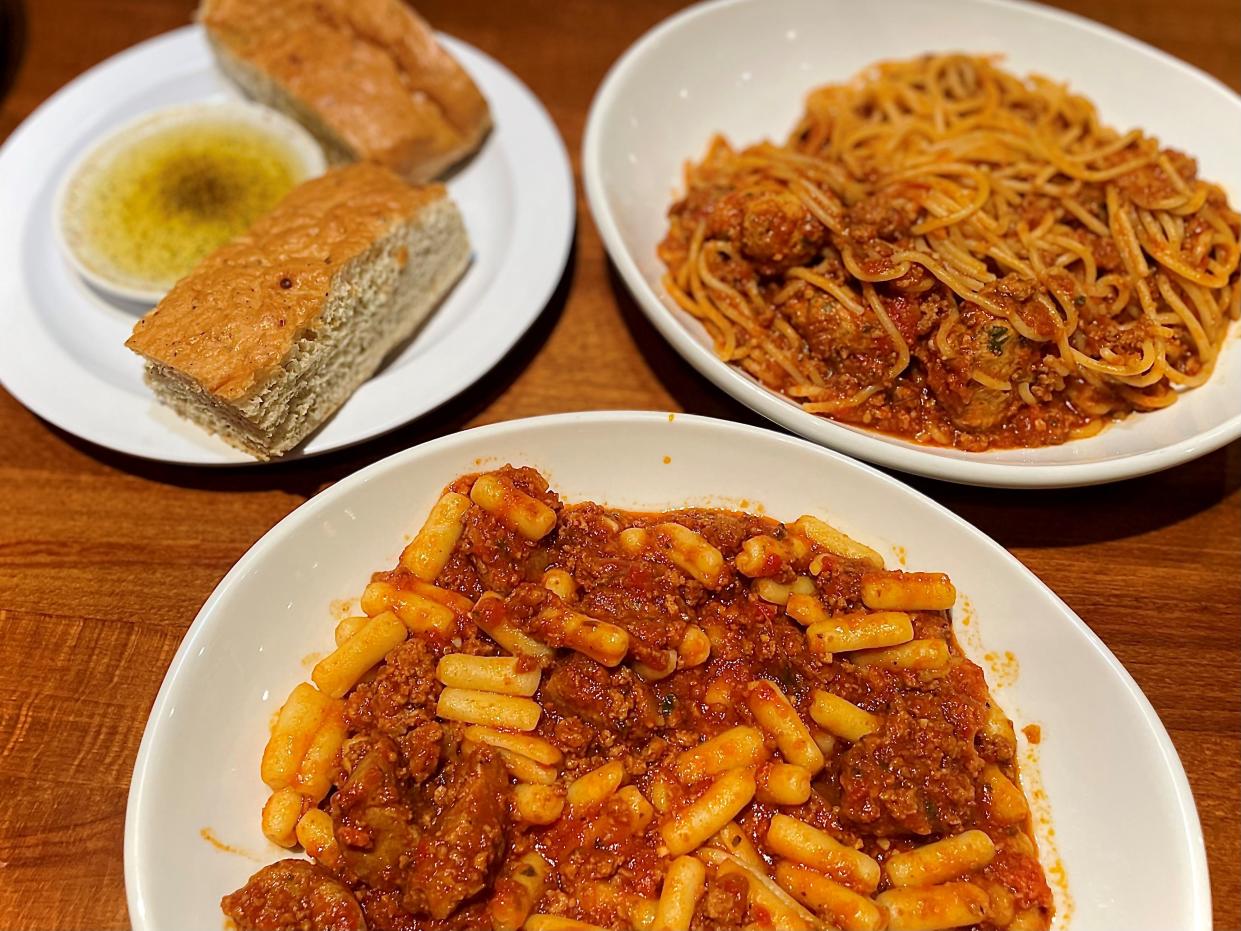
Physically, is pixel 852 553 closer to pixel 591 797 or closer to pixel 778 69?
pixel 591 797

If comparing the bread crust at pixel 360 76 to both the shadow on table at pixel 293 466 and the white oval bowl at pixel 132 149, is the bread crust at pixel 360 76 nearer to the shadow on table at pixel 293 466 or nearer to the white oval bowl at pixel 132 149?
the white oval bowl at pixel 132 149

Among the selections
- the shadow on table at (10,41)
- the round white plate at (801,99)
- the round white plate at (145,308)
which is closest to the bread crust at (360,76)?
the round white plate at (145,308)

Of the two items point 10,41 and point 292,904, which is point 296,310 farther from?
point 10,41

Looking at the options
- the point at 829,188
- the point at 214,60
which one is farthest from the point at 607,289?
the point at 214,60

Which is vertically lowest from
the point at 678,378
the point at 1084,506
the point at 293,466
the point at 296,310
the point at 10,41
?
the point at 293,466

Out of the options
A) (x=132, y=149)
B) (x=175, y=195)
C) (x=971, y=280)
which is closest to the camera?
(x=971, y=280)

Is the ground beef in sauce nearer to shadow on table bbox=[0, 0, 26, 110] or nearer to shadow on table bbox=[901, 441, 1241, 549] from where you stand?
shadow on table bbox=[901, 441, 1241, 549]

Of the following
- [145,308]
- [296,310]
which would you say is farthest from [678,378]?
[145,308]
